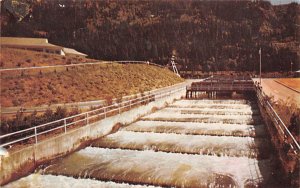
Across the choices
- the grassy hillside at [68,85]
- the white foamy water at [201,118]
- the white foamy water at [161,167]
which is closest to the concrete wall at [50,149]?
the white foamy water at [161,167]

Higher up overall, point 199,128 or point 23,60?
point 23,60

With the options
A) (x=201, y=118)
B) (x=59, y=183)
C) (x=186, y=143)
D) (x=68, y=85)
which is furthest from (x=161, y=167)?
(x=68, y=85)

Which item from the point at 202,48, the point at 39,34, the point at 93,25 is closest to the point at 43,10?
the point at 39,34

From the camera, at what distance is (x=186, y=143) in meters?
19.1

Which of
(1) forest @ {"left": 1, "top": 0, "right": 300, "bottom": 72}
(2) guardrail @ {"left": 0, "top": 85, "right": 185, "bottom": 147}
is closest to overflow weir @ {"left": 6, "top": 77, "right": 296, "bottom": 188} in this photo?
(2) guardrail @ {"left": 0, "top": 85, "right": 185, "bottom": 147}

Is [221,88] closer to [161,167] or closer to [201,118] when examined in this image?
[201,118]

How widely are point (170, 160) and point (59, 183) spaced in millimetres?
5385

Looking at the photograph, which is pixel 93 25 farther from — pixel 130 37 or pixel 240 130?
pixel 240 130

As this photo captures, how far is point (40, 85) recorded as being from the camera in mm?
34531

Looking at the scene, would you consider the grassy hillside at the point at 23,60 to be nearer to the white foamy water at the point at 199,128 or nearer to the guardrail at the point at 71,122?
the guardrail at the point at 71,122

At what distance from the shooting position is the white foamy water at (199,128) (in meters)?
21.8

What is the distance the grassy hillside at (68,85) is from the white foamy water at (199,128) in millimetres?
11220

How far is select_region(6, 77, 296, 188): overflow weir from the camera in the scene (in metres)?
13.5

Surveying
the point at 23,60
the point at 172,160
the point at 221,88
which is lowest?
the point at 172,160
